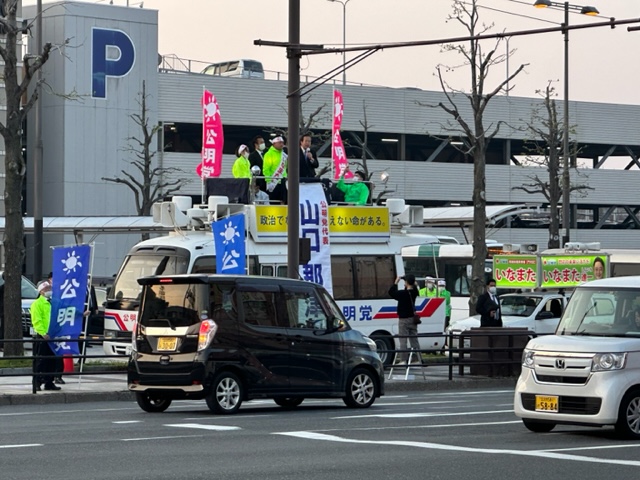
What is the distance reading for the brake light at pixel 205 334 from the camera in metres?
18.1

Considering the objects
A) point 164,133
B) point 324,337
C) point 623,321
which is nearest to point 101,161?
point 164,133

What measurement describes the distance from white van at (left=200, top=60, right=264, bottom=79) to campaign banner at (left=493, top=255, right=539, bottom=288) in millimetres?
35283

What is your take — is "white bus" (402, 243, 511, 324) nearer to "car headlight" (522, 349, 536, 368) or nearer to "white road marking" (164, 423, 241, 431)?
"white road marking" (164, 423, 241, 431)

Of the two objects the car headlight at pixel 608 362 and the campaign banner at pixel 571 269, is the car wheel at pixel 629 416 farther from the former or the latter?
the campaign banner at pixel 571 269

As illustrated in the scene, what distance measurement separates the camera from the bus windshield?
26781 mm

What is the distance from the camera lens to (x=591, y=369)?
576 inches

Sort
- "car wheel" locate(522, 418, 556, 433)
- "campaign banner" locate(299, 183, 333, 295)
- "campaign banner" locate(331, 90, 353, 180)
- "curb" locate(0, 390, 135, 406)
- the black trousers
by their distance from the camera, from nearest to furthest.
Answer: "car wheel" locate(522, 418, 556, 433) < "curb" locate(0, 390, 135, 406) < the black trousers < "campaign banner" locate(299, 183, 333, 295) < "campaign banner" locate(331, 90, 353, 180)

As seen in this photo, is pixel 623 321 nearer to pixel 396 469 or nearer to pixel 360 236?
pixel 396 469

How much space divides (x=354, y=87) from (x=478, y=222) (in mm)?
35553

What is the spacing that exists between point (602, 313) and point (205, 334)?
17.9ft

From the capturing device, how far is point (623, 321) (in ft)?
50.3

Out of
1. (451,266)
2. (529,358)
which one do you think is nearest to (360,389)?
(529,358)

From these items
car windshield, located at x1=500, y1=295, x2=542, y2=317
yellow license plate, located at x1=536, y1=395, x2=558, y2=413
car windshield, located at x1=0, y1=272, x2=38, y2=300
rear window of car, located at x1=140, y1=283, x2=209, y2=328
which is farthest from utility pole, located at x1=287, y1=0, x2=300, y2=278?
car windshield, located at x1=0, y1=272, x2=38, y2=300

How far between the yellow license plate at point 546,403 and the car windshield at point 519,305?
18923 mm
